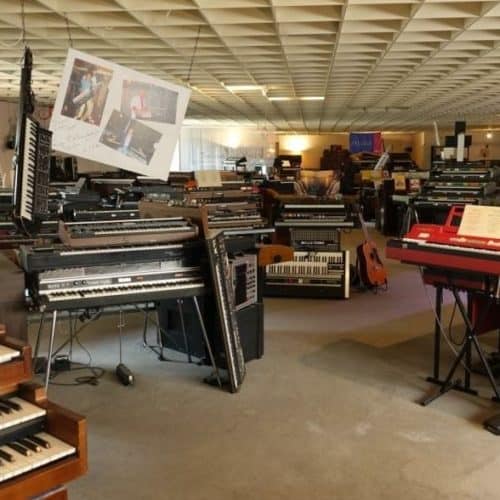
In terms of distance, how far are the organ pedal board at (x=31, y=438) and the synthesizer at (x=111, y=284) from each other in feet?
3.68

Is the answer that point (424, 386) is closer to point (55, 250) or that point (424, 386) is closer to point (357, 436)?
point (357, 436)

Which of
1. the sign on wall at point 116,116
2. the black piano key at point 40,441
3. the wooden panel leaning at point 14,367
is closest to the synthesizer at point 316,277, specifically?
the sign on wall at point 116,116

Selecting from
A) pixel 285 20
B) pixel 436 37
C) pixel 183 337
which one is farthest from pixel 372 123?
pixel 183 337

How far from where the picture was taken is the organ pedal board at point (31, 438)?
4.96ft

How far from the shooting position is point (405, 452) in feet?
9.06

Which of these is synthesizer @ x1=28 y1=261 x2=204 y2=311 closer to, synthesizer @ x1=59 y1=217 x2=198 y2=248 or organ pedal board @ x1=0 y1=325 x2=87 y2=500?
synthesizer @ x1=59 y1=217 x2=198 y2=248

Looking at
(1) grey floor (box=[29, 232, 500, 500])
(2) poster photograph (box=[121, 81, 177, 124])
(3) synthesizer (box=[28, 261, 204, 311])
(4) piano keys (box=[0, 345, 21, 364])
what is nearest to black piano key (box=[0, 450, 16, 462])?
(4) piano keys (box=[0, 345, 21, 364])

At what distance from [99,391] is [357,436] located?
1.55 meters

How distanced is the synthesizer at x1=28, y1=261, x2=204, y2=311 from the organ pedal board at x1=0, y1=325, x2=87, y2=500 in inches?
44.2

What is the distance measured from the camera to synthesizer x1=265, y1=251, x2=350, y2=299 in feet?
19.4

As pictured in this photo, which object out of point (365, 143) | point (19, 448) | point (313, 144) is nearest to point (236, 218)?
point (19, 448)

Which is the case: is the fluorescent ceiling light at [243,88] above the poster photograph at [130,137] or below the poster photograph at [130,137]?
above

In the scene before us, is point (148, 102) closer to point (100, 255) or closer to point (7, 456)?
point (100, 255)

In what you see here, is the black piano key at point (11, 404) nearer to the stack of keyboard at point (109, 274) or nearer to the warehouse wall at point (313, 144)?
the stack of keyboard at point (109, 274)
